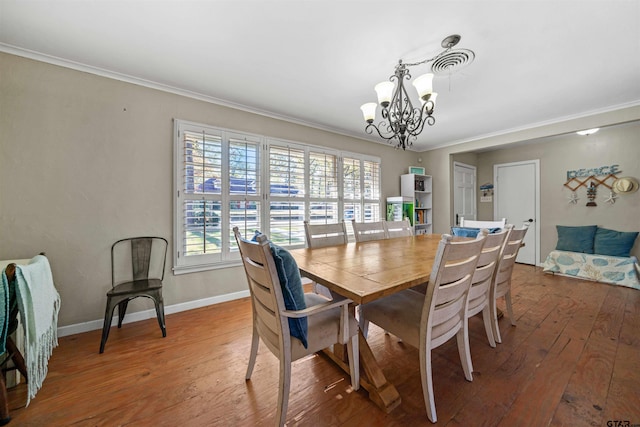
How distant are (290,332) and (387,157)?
3944 mm

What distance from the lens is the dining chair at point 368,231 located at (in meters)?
2.50

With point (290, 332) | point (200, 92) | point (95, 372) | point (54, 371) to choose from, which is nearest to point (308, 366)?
point (290, 332)

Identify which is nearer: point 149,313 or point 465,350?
point 465,350

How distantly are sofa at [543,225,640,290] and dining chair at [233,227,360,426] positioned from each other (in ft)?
14.3

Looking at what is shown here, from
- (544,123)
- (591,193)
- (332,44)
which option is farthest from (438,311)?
(591,193)

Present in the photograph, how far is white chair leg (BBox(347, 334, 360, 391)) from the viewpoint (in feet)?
4.49

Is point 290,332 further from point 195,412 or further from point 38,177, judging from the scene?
point 38,177

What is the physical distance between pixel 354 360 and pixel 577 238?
468cm

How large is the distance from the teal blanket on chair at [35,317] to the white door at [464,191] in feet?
17.5

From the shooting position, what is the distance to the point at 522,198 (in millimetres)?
4629

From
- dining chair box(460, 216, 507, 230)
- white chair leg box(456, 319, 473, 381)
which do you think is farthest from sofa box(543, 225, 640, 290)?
white chair leg box(456, 319, 473, 381)

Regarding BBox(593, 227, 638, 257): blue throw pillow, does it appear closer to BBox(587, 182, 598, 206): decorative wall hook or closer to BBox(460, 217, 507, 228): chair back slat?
BBox(587, 182, 598, 206): decorative wall hook

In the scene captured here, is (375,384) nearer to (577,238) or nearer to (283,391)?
(283,391)

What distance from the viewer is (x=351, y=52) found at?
1.91 meters
